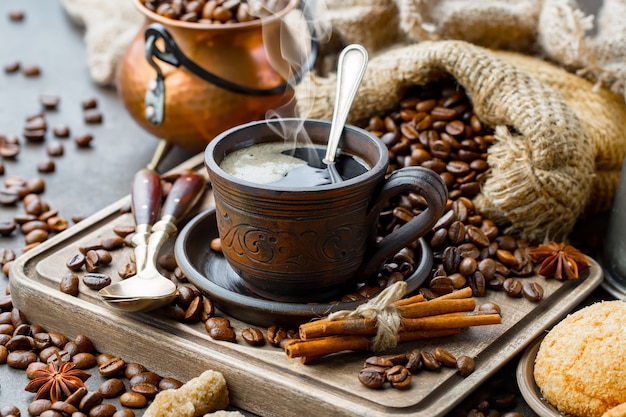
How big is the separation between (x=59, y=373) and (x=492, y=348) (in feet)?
2.48

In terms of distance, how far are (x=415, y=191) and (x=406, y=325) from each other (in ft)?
0.74

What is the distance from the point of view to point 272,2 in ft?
7.04

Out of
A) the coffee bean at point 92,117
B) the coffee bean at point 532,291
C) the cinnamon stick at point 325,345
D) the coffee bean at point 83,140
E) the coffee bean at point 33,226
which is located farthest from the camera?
the coffee bean at point 92,117

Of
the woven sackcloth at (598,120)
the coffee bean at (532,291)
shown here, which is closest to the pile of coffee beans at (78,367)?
the coffee bean at (532,291)

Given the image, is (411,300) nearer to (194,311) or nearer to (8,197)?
(194,311)

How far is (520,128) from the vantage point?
1.72m

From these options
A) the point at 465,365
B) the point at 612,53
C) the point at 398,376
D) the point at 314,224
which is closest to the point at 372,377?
the point at 398,376

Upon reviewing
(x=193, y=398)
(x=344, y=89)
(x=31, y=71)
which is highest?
(x=344, y=89)

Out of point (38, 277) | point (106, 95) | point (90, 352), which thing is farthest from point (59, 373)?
point (106, 95)

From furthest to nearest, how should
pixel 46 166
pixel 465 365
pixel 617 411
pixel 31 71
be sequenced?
pixel 31 71, pixel 46 166, pixel 465 365, pixel 617 411

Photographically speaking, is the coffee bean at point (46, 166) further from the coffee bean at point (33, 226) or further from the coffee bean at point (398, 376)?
the coffee bean at point (398, 376)

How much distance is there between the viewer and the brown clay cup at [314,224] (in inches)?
53.3

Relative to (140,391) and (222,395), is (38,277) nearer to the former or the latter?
(140,391)

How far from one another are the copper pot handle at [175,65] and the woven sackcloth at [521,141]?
38cm
